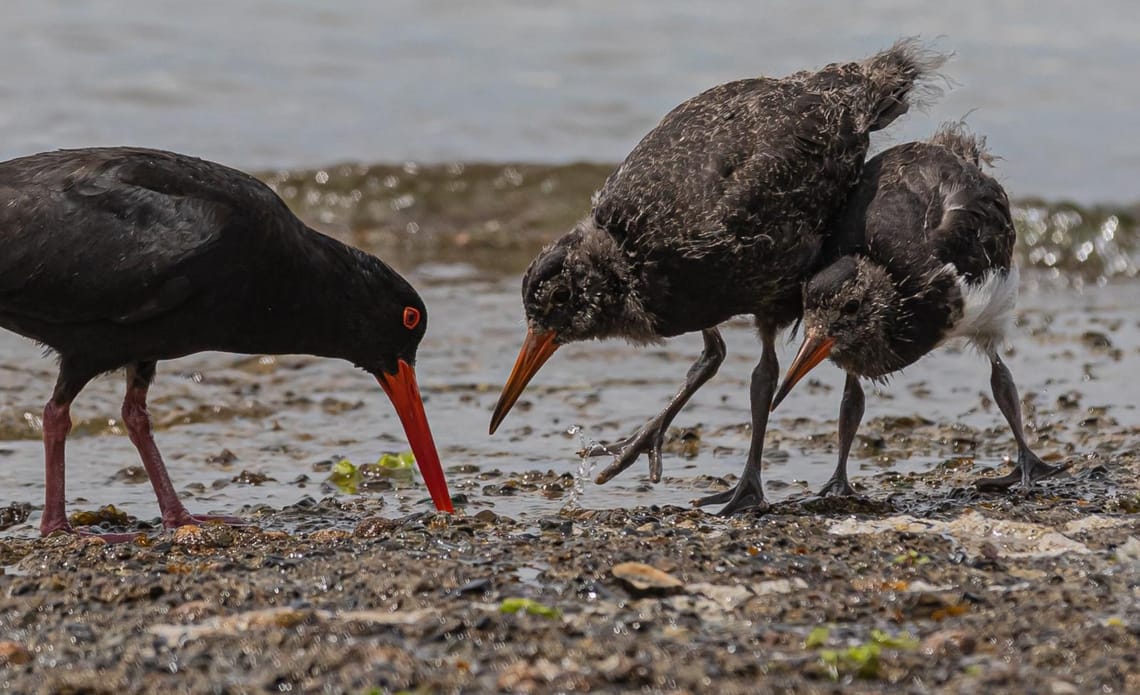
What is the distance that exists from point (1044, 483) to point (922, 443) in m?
1.04

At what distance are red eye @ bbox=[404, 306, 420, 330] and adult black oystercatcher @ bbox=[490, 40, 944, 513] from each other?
495mm

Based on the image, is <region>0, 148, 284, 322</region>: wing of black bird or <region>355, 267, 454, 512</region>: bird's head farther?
<region>355, 267, 454, 512</region>: bird's head

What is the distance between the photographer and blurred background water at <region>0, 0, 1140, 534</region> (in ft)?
24.1

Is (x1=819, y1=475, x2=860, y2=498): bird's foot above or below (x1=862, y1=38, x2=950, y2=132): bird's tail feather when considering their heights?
below

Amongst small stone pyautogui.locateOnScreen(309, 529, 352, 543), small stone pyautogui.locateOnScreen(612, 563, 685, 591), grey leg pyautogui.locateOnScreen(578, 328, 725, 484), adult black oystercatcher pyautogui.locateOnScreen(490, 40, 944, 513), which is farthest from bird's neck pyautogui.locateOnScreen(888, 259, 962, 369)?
small stone pyautogui.locateOnScreen(309, 529, 352, 543)

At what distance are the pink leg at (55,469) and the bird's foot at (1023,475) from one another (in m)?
3.71

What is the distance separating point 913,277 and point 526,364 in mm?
1673

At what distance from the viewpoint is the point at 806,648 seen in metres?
4.03

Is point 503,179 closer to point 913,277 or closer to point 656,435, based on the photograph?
point 656,435

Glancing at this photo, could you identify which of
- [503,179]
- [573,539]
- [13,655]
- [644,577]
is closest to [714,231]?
[573,539]

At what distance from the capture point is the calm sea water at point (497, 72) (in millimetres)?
15258

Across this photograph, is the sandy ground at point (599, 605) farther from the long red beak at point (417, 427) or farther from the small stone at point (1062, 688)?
the long red beak at point (417, 427)

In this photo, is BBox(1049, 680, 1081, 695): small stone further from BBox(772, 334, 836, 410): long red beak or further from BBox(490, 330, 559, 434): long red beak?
BBox(490, 330, 559, 434): long red beak

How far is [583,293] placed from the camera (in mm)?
6238
